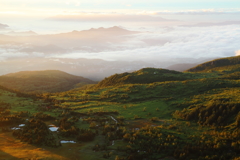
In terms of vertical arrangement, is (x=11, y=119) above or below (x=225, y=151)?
above

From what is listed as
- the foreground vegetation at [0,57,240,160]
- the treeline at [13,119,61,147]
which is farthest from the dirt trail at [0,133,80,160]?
the treeline at [13,119,61,147]

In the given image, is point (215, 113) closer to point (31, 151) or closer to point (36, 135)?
point (36, 135)

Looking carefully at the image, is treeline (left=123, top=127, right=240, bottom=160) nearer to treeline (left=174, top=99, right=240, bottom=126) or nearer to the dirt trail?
treeline (left=174, top=99, right=240, bottom=126)

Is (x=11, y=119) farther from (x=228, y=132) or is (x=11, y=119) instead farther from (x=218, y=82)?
(x=218, y=82)

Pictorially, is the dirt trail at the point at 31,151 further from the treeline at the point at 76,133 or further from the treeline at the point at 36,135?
the treeline at the point at 76,133

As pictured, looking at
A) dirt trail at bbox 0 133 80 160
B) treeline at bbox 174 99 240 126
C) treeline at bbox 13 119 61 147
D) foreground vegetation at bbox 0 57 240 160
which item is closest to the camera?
dirt trail at bbox 0 133 80 160

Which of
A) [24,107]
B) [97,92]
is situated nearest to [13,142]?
[24,107]

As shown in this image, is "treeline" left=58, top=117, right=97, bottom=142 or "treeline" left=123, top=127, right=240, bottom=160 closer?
"treeline" left=123, top=127, right=240, bottom=160

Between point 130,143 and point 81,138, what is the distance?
7438 millimetres

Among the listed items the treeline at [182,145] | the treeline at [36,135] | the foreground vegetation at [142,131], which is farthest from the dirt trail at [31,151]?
the treeline at [182,145]

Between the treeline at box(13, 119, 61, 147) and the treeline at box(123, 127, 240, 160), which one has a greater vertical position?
the treeline at box(13, 119, 61, 147)

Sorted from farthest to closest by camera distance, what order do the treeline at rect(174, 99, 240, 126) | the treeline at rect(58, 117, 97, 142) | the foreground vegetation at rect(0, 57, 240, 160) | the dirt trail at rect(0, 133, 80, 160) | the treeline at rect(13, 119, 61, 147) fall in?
the treeline at rect(174, 99, 240, 126), the treeline at rect(58, 117, 97, 142), the treeline at rect(13, 119, 61, 147), the foreground vegetation at rect(0, 57, 240, 160), the dirt trail at rect(0, 133, 80, 160)

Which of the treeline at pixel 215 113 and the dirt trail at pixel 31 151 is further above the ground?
the treeline at pixel 215 113

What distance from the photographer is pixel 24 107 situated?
51375mm
